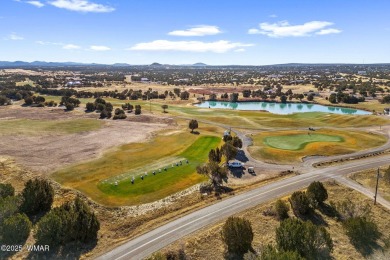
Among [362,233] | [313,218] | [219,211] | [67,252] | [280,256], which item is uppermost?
[280,256]

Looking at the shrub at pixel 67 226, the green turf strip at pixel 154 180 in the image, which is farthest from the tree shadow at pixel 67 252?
the green turf strip at pixel 154 180

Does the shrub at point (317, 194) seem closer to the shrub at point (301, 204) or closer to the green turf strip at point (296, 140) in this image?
the shrub at point (301, 204)

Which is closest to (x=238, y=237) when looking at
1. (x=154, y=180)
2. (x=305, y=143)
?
(x=154, y=180)

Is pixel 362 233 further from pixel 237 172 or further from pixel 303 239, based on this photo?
pixel 237 172

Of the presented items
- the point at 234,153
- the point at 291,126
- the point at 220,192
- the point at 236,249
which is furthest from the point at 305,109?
the point at 236,249

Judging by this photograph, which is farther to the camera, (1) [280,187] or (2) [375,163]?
(2) [375,163]

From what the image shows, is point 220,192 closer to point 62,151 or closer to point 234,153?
point 234,153
